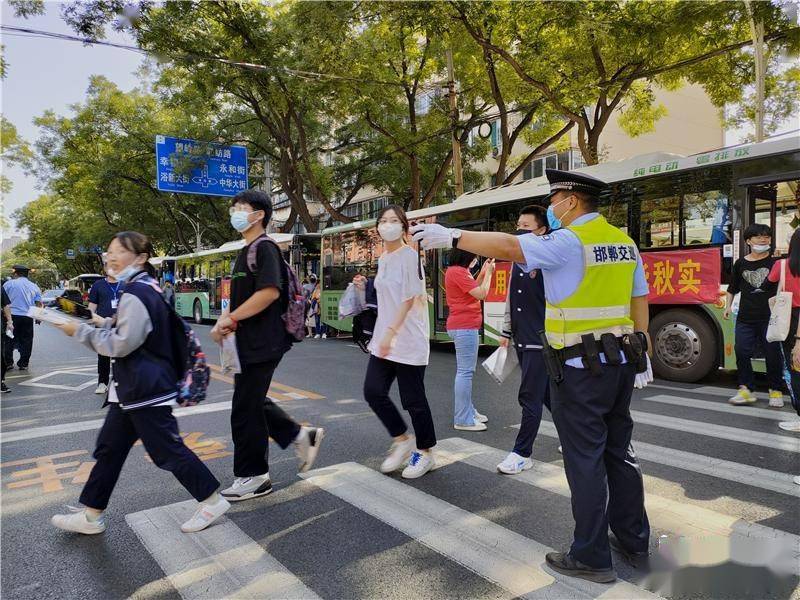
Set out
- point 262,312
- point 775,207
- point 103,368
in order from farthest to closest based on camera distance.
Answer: point 103,368
point 775,207
point 262,312

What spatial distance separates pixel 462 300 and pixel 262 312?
209cm

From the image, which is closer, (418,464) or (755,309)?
(418,464)

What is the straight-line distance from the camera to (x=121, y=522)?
3275 millimetres

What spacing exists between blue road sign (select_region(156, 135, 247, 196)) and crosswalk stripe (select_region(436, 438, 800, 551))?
17166 mm

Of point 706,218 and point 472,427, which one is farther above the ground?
point 706,218

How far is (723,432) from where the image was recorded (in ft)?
16.7

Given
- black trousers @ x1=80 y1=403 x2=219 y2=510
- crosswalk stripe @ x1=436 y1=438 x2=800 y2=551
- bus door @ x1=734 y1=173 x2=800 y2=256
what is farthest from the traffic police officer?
bus door @ x1=734 y1=173 x2=800 y2=256

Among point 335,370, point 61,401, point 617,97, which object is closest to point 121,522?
point 61,401

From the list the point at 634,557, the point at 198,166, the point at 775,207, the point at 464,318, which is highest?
the point at 198,166

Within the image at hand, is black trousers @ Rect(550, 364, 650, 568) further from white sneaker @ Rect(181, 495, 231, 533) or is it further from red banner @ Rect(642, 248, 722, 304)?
red banner @ Rect(642, 248, 722, 304)

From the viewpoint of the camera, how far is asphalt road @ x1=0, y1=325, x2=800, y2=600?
258 centimetres

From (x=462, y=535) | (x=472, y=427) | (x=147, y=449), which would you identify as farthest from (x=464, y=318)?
(x=147, y=449)

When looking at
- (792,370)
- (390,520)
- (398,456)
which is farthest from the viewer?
(792,370)

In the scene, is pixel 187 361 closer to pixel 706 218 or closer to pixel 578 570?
pixel 578 570
